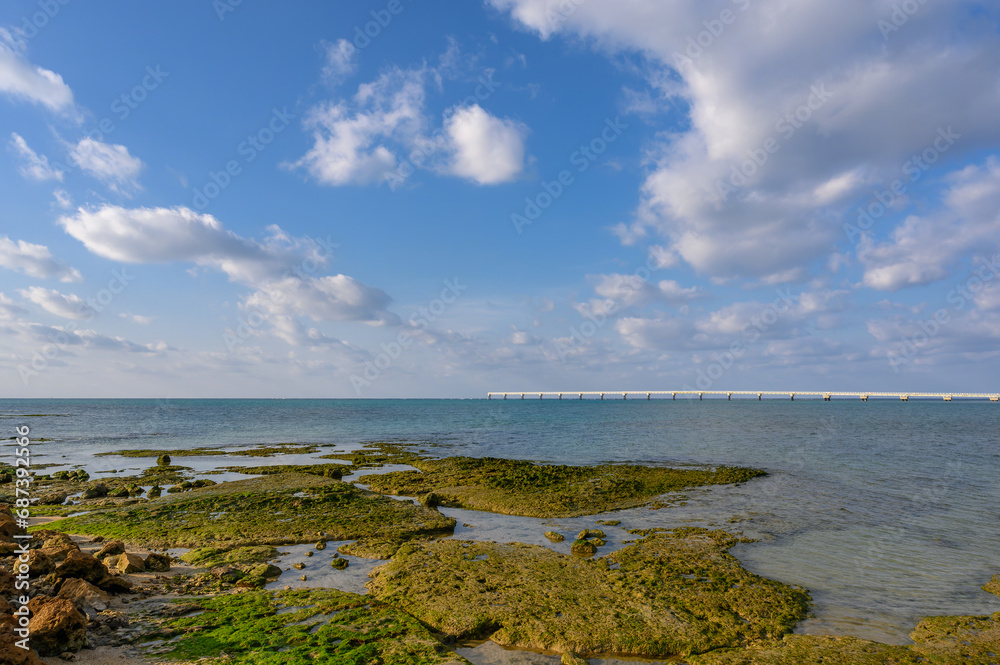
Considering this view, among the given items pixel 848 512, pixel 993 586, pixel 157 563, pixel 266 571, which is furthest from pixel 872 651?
pixel 157 563

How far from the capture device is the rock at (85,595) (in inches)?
365

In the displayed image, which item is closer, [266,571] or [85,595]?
[85,595]

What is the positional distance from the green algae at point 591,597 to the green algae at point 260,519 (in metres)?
3.49

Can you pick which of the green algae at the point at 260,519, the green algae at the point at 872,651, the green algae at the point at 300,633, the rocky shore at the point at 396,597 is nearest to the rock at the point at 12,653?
the rocky shore at the point at 396,597

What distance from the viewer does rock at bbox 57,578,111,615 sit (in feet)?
30.4

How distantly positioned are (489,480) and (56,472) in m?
28.9

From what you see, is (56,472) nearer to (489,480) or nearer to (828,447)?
(489,480)

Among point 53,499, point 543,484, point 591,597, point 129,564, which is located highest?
point 129,564

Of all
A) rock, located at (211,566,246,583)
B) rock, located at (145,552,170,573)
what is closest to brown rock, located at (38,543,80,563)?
rock, located at (145,552,170,573)

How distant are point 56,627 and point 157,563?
508 centimetres

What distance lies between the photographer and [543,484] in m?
25.2

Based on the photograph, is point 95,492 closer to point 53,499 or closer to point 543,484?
point 53,499

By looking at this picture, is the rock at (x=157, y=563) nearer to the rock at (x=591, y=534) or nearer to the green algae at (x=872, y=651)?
the rock at (x=591, y=534)

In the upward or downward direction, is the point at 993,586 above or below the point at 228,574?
below
